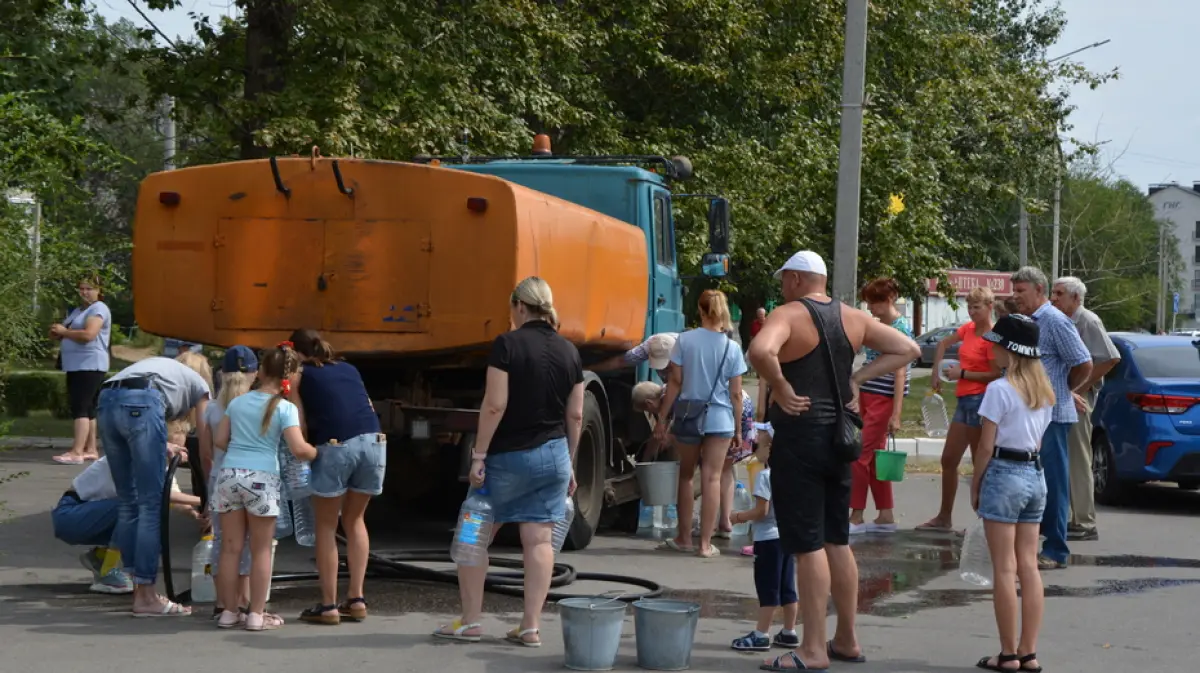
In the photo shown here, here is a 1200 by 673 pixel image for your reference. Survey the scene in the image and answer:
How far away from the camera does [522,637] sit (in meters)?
7.36

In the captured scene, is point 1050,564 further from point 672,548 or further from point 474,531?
point 474,531

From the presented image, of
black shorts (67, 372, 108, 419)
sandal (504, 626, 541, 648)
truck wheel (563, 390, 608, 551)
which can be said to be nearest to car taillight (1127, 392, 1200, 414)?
truck wheel (563, 390, 608, 551)

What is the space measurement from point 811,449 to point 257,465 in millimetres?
2689

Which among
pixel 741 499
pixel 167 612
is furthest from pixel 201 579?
pixel 741 499

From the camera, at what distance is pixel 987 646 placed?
7.74 metres

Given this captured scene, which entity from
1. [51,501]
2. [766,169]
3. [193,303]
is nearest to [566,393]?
[193,303]

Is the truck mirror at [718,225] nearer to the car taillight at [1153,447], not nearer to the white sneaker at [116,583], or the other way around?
the car taillight at [1153,447]

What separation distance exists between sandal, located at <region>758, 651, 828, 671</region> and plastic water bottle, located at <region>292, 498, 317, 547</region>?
260 cm

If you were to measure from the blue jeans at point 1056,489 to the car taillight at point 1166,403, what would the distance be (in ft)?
11.7

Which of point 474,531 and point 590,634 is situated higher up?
point 474,531

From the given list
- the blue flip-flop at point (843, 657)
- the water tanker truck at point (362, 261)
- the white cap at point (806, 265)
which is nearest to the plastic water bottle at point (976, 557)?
the blue flip-flop at point (843, 657)

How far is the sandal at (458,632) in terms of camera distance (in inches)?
293

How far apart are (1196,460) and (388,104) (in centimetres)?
939

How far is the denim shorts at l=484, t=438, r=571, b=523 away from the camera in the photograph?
24.0 feet
